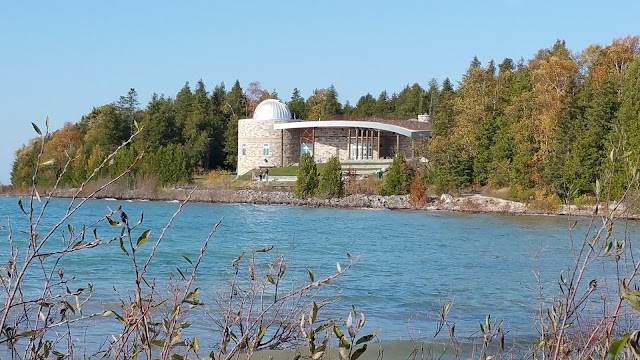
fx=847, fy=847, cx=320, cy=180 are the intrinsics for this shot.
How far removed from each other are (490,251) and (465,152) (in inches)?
1108

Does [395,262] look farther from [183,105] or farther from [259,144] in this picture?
[183,105]

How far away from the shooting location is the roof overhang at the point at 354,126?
195 feet

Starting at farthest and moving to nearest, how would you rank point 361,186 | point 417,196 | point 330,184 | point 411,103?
Answer: point 411,103, point 361,186, point 330,184, point 417,196

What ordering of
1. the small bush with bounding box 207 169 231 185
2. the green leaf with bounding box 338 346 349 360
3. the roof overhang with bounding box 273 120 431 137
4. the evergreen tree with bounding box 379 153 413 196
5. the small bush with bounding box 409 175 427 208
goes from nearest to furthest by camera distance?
the green leaf with bounding box 338 346 349 360, the small bush with bounding box 409 175 427 208, the evergreen tree with bounding box 379 153 413 196, the small bush with bounding box 207 169 231 185, the roof overhang with bounding box 273 120 431 137

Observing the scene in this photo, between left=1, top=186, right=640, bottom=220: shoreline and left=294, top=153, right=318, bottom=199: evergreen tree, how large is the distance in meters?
0.48

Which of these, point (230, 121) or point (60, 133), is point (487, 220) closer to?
point (230, 121)

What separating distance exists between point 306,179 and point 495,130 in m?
11.2

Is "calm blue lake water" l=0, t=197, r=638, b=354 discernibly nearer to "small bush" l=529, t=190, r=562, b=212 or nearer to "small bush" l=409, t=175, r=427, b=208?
"small bush" l=529, t=190, r=562, b=212

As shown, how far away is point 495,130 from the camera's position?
158 feet

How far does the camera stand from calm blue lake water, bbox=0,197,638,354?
11.6m

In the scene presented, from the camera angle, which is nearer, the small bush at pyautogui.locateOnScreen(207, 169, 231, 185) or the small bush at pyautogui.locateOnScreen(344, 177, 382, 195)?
the small bush at pyautogui.locateOnScreen(344, 177, 382, 195)

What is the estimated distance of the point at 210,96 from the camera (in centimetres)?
7788

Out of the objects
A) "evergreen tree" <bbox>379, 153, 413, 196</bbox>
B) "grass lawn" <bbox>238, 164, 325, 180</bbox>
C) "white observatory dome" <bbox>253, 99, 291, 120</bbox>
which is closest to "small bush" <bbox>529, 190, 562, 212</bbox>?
"evergreen tree" <bbox>379, 153, 413, 196</bbox>

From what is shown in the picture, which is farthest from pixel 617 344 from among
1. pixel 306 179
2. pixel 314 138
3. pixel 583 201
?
pixel 314 138
